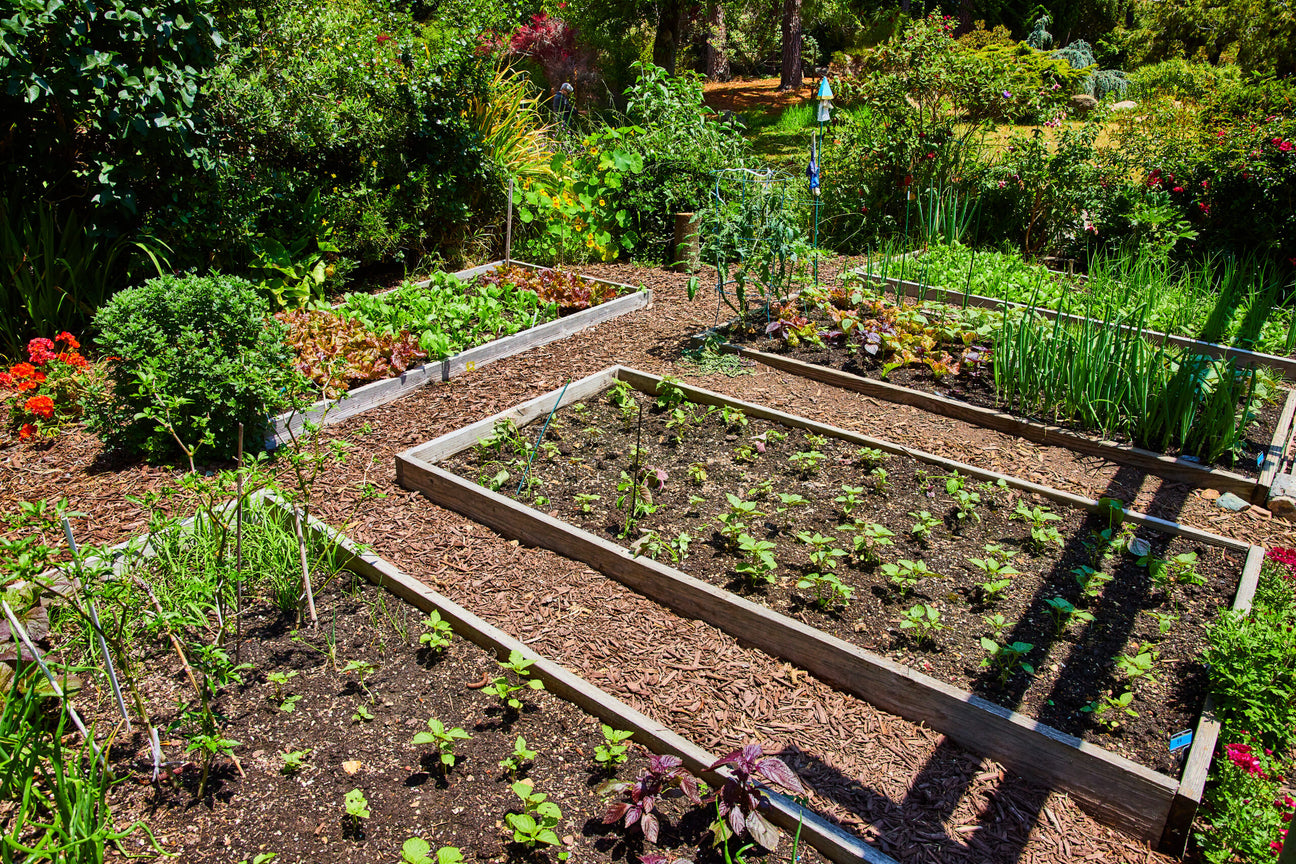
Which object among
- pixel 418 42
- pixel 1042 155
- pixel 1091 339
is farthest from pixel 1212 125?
pixel 418 42

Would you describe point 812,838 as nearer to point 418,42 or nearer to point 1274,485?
point 1274,485

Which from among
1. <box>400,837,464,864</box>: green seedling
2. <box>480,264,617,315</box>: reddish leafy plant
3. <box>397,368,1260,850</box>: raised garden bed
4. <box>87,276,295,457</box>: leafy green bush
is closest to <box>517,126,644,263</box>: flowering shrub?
<box>480,264,617,315</box>: reddish leafy plant

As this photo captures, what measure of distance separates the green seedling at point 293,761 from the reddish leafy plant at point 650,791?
879 millimetres

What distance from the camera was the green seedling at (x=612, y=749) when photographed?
235 cm

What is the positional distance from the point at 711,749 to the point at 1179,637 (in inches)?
70.4

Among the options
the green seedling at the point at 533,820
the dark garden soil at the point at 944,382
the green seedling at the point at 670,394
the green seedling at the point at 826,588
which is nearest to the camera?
the green seedling at the point at 533,820

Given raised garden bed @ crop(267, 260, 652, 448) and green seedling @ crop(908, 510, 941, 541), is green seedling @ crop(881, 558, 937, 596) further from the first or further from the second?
raised garden bed @ crop(267, 260, 652, 448)

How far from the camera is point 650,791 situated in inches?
88.0

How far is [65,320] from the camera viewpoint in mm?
5004

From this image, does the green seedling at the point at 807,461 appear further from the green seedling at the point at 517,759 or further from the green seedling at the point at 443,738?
the green seedling at the point at 443,738

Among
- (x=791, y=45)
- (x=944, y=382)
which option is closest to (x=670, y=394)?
(x=944, y=382)

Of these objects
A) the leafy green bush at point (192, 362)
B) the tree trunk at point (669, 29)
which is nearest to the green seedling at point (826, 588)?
the leafy green bush at point (192, 362)

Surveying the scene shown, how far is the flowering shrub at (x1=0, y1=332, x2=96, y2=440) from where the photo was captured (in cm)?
415

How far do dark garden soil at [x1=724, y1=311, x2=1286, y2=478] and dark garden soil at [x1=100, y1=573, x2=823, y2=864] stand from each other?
3230 mm
